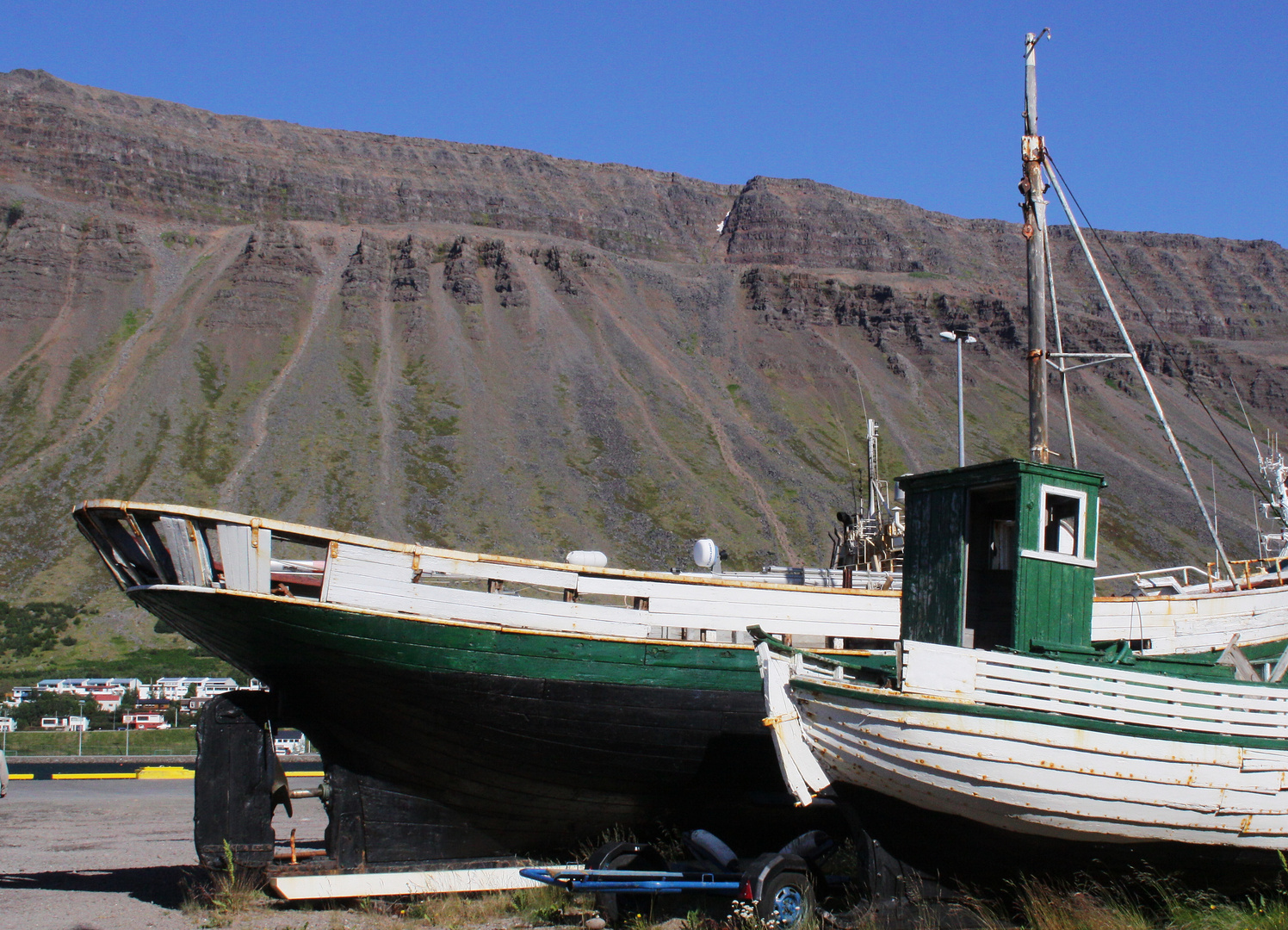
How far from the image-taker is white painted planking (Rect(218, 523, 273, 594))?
12258 millimetres

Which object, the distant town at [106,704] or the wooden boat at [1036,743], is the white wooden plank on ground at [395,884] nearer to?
the wooden boat at [1036,743]

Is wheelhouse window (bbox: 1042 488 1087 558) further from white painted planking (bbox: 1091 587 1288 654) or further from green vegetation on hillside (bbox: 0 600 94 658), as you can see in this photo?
green vegetation on hillside (bbox: 0 600 94 658)

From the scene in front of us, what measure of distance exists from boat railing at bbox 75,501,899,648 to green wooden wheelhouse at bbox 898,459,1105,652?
1.76m

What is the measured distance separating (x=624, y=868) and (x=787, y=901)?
2186 mm

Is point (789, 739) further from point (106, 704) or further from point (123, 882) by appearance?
point (106, 704)

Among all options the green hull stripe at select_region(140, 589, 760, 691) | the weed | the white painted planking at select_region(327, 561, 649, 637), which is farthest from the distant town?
the white painted planking at select_region(327, 561, 649, 637)

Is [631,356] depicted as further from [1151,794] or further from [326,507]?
[1151,794]

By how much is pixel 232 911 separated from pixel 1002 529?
9.41m

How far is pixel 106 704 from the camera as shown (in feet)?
134

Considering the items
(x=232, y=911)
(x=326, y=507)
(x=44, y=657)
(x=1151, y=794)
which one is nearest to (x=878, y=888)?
(x=1151, y=794)

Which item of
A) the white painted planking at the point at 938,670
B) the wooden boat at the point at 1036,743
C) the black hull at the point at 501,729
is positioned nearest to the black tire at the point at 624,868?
the black hull at the point at 501,729

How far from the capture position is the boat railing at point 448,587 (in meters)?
12.3

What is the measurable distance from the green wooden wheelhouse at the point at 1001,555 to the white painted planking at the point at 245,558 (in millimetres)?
7188

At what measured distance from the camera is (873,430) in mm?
29359
